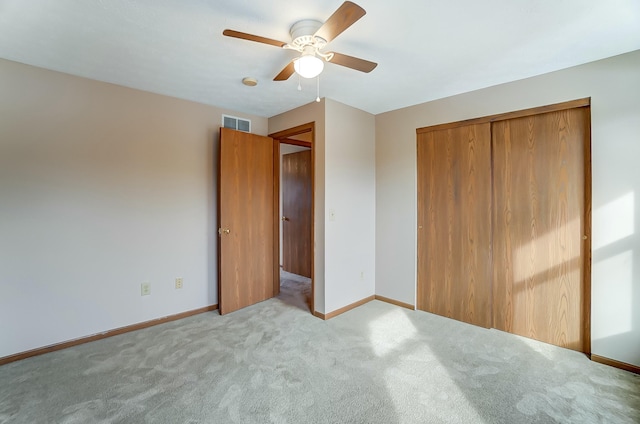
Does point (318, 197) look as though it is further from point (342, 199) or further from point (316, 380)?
point (316, 380)

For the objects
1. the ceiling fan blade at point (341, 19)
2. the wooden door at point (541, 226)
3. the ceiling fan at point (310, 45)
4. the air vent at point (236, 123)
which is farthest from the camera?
the air vent at point (236, 123)

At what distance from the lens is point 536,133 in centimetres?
258

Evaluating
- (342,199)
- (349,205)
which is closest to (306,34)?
(342,199)

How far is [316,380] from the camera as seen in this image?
199 centimetres

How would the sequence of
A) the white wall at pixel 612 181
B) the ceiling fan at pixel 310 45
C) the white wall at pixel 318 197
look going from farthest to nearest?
the white wall at pixel 318 197 → the white wall at pixel 612 181 → the ceiling fan at pixel 310 45

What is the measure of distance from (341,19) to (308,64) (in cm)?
37

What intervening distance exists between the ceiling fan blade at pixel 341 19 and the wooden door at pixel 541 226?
2074 millimetres

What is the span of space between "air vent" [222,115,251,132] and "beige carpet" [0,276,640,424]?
2.30 m

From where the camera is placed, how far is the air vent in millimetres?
3439

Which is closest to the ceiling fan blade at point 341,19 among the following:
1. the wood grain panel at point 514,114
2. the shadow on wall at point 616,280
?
the wood grain panel at point 514,114

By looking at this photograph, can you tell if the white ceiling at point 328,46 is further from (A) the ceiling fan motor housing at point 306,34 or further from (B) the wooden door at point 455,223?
(B) the wooden door at point 455,223

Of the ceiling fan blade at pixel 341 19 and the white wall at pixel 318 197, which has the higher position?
the ceiling fan blade at pixel 341 19

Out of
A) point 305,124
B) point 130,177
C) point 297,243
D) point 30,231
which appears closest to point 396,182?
point 305,124

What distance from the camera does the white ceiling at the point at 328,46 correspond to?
1.65m
